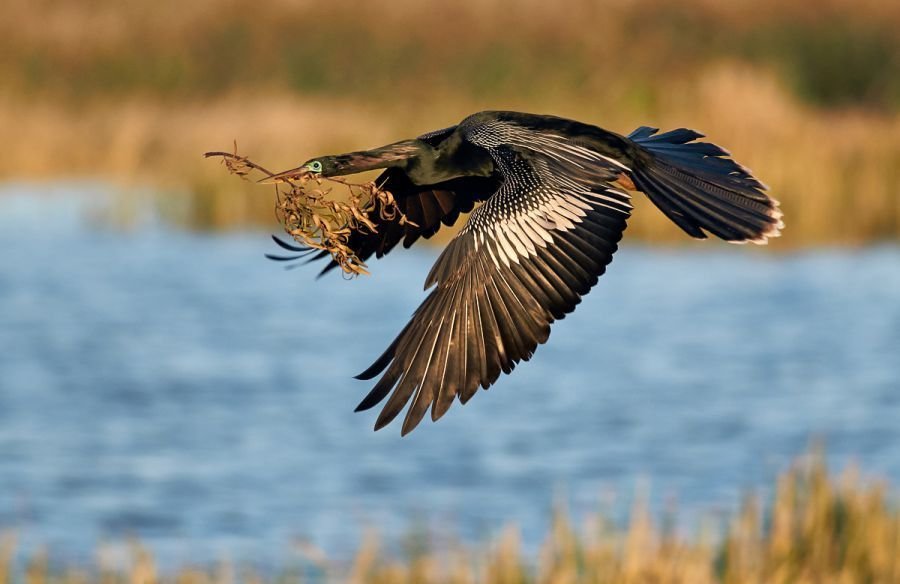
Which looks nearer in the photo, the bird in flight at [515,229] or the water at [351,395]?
the bird in flight at [515,229]

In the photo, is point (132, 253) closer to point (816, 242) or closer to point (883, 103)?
point (816, 242)

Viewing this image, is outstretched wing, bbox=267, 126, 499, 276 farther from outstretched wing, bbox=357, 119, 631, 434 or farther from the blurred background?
the blurred background

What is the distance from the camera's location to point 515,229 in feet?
12.7

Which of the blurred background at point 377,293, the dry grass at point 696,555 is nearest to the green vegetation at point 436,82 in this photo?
the blurred background at point 377,293

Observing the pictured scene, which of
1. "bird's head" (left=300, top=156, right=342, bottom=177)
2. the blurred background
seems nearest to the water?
the blurred background

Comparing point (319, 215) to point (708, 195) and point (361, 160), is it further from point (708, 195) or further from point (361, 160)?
point (708, 195)

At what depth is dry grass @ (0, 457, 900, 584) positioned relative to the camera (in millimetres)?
6383

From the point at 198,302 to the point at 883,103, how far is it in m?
9.29

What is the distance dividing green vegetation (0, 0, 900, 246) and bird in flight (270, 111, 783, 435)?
1010 cm

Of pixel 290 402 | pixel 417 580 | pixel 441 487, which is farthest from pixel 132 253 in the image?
pixel 417 580

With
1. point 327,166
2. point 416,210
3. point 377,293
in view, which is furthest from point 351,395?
point 327,166

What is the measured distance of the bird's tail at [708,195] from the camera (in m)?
4.00

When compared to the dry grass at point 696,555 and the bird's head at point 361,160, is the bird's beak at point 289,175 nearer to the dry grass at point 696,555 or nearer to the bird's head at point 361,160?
the bird's head at point 361,160

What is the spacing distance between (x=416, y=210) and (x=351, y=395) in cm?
822
